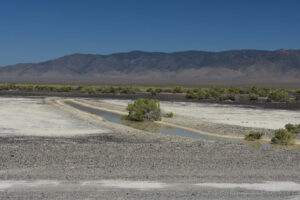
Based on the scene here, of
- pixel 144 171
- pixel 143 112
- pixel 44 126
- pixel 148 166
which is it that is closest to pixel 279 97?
pixel 143 112

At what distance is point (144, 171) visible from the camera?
10281 millimetres

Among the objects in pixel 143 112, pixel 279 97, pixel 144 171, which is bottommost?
pixel 144 171

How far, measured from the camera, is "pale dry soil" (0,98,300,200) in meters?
8.36

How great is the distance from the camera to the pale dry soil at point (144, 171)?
8359 millimetres

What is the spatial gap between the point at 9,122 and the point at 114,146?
32.9ft

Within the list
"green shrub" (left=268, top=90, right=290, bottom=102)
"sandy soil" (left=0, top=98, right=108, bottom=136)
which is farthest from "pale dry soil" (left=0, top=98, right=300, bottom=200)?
"green shrub" (left=268, top=90, right=290, bottom=102)

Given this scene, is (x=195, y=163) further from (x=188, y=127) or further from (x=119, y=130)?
(x=188, y=127)

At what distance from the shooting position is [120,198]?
793 cm

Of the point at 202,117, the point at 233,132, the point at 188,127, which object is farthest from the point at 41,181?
the point at 202,117

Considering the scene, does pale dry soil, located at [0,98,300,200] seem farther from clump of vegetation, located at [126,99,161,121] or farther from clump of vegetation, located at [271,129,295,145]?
clump of vegetation, located at [126,99,161,121]

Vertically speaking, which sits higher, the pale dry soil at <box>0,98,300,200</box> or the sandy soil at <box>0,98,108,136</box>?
the sandy soil at <box>0,98,108,136</box>

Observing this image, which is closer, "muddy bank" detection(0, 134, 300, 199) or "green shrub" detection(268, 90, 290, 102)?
"muddy bank" detection(0, 134, 300, 199)

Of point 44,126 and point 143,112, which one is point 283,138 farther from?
point 44,126

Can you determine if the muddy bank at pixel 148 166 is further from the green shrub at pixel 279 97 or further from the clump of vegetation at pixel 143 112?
the green shrub at pixel 279 97
